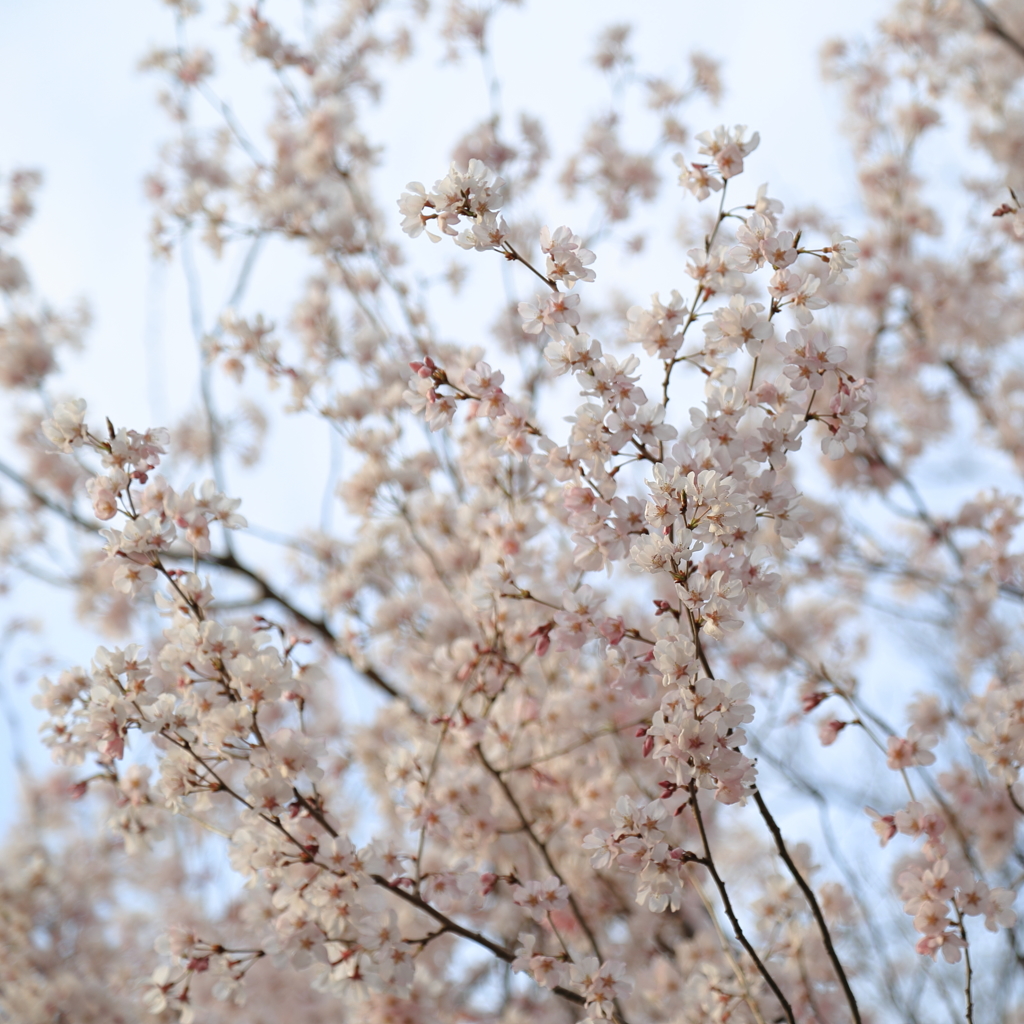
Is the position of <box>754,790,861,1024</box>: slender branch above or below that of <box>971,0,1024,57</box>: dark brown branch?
below

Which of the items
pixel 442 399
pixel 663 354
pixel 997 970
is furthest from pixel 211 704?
pixel 997 970

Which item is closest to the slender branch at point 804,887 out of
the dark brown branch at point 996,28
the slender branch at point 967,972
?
the slender branch at point 967,972

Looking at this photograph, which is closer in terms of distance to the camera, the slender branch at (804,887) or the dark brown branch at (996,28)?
the slender branch at (804,887)

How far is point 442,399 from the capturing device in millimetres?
1628

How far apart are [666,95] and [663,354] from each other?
3.84 metres

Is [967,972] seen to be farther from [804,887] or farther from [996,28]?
[996,28]

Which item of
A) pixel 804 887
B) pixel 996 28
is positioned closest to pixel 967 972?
pixel 804 887

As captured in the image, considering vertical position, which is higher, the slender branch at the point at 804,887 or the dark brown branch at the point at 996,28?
the dark brown branch at the point at 996,28

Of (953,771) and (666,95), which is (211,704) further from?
(666,95)

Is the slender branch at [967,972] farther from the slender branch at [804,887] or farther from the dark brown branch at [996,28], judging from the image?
the dark brown branch at [996,28]

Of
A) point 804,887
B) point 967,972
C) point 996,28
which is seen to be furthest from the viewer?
point 996,28

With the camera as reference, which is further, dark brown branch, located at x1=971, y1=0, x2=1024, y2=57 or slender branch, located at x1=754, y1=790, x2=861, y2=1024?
dark brown branch, located at x1=971, y1=0, x2=1024, y2=57

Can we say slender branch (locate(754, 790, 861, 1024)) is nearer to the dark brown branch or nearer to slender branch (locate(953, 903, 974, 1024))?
slender branch (locate(953, 903, 974, 1024))

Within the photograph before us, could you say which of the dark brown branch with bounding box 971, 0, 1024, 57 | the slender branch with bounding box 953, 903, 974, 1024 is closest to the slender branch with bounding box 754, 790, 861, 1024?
the slender branch with bounding box 953, 903, 974, 1024
